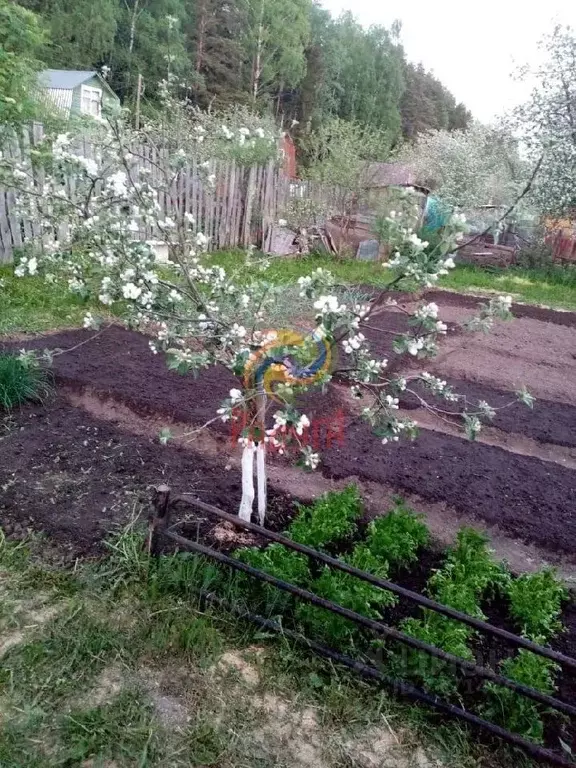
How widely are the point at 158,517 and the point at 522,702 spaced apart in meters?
1.71

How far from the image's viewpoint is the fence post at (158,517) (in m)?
2.55

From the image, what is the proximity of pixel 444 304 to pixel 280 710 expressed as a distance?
29.5ft

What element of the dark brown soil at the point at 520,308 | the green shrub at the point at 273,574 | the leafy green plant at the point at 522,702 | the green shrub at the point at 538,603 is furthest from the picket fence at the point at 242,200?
the leafy green plant at the point at 522,702

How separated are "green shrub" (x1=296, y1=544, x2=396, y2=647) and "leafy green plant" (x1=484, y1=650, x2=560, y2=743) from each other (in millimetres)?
555

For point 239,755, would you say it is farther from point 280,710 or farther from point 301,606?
point 301,606

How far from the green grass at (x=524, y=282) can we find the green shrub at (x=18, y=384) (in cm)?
933

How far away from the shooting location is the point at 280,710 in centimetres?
214

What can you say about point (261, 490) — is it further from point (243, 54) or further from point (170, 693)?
point (243, 54)

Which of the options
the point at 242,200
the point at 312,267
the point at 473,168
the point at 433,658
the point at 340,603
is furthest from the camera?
the point at 473,168

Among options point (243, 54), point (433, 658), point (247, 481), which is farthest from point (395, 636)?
point (243, 54)

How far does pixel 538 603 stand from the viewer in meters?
2.66

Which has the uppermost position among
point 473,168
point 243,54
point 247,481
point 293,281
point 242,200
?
point 243,54

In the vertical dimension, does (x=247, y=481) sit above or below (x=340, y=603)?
above

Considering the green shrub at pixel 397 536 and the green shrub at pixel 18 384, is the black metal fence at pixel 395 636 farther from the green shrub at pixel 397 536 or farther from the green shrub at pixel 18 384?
the green shrub at pixel 18 384
